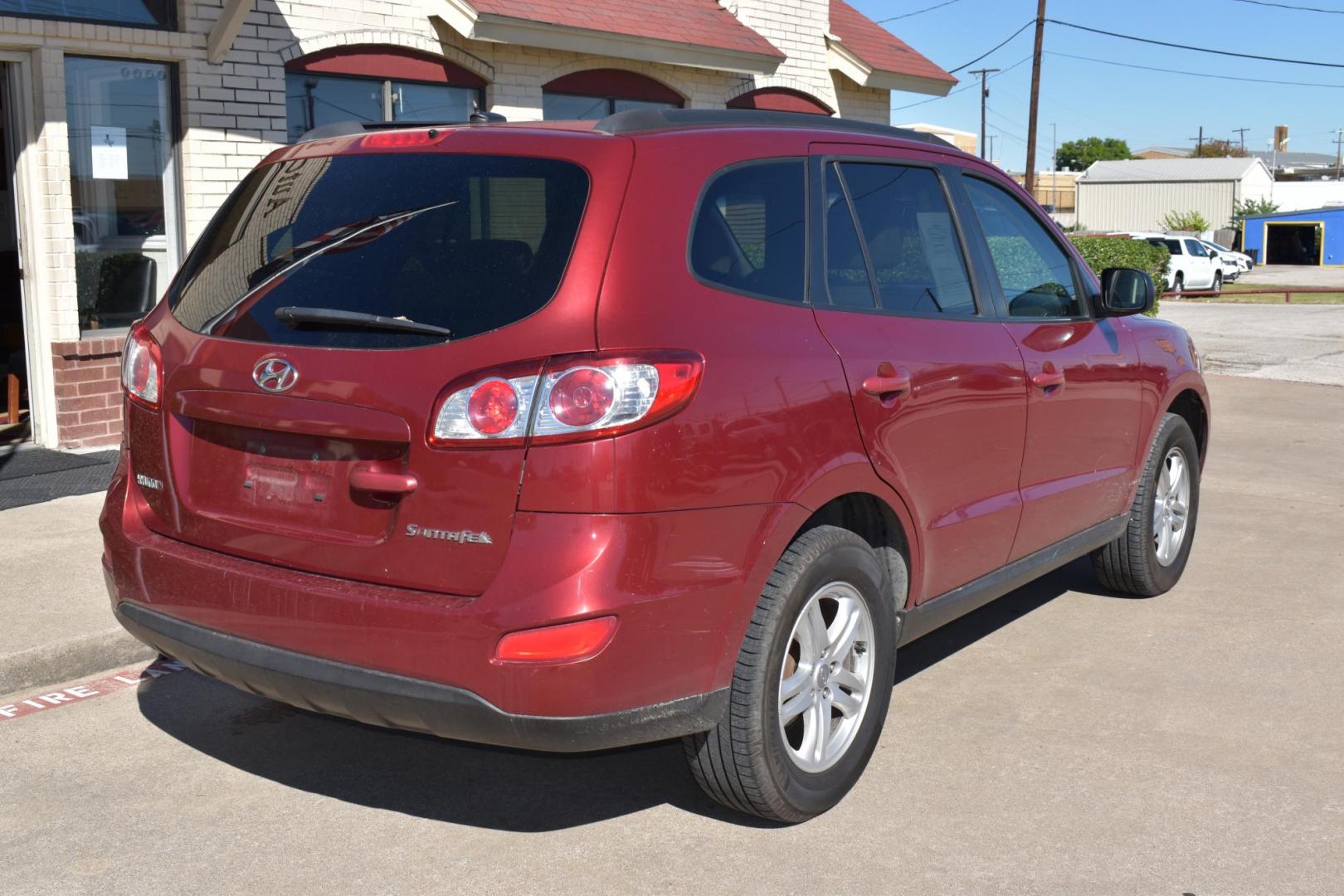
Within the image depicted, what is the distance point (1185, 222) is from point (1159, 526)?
72.4 meters

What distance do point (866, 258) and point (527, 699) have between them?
5.79 feet

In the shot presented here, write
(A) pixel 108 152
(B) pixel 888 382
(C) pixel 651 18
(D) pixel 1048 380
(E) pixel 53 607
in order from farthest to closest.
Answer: (C) pixel 651 18, (A) pixel 108 152, (E) pixel 53 607, (D) pixel 1048 380, (B) pixel 888 382

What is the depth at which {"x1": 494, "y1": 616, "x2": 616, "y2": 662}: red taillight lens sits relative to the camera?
3.26m

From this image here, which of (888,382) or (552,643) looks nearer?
(552,643)

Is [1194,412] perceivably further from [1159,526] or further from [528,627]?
[528,627]

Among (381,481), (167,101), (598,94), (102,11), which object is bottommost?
(381,481)

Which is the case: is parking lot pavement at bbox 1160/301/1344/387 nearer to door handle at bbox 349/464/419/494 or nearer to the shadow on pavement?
the shadow on pavement

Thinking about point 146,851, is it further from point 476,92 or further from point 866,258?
point 476,92

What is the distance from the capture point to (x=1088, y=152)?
142 metres

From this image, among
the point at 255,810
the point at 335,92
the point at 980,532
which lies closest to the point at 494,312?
the point at 255,810

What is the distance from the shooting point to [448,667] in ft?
10.9

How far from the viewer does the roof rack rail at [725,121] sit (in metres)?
3.71

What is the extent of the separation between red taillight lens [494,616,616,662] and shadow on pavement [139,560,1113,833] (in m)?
0.90

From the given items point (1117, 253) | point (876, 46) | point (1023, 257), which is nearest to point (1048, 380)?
point (1023, 257)
